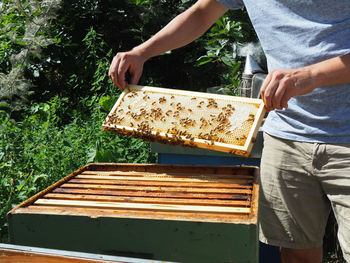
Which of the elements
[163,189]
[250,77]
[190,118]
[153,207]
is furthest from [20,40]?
[153,207]

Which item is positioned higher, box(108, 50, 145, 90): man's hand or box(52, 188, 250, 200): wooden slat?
box(108, 50, 145, 90): man's hand

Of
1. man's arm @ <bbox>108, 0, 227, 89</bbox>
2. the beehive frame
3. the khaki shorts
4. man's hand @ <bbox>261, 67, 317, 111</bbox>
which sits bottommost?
the khaki shorts

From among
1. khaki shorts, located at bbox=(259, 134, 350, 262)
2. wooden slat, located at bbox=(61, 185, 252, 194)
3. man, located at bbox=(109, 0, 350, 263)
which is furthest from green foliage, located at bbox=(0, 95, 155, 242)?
khaki shorts, located at bbox=(259, 134, 350, 262)

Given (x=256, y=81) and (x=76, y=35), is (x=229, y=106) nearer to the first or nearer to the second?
(x=256, y=81)

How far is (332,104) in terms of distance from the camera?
68.9 inches

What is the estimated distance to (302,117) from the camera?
6.01ft

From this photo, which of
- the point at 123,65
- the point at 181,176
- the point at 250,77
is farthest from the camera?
the point at 250,77

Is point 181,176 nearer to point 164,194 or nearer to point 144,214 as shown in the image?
point 164,194

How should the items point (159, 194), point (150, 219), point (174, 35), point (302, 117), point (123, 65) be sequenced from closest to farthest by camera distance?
point (150, 219) → point (159, 194) → point (302, 117) → point (123, 65) → point (174, 35)

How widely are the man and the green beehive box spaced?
271 millimetres

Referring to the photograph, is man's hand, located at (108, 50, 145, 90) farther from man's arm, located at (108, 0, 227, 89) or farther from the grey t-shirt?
the grey t-shirt

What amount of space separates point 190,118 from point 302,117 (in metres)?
0.52

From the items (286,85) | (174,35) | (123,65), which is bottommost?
(286,85)

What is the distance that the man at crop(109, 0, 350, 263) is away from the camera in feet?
5.33
